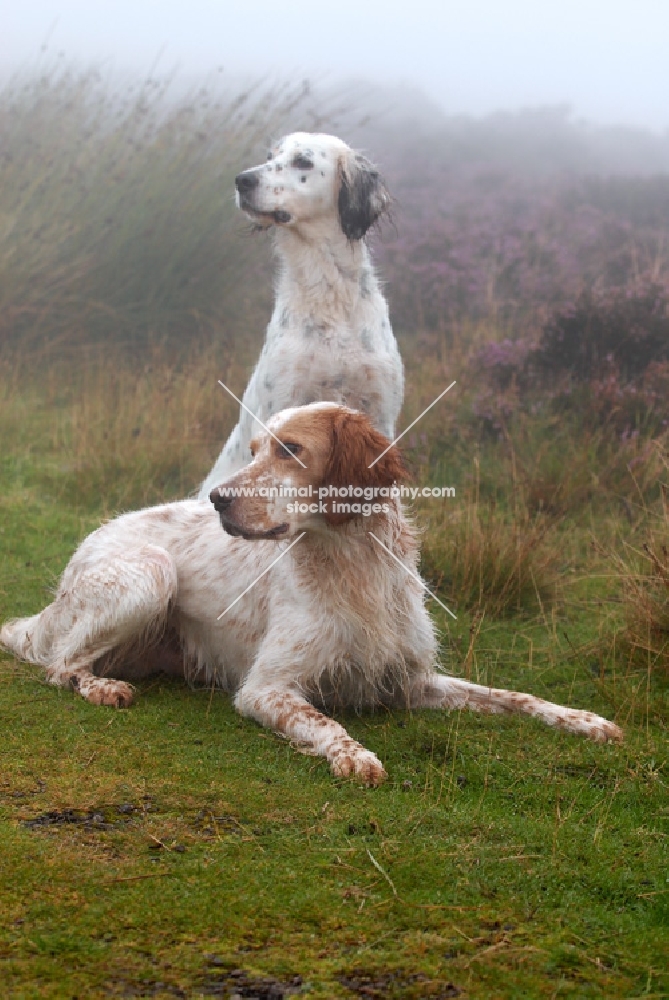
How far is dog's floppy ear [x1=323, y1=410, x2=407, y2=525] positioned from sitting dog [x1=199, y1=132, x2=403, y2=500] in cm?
140

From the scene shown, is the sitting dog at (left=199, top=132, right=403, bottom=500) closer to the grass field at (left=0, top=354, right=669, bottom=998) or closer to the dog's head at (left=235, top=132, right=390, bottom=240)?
the dog's head at (left=235, top=132, right=390, bottom=240)

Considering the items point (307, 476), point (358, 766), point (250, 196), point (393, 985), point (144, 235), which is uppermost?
point (250, 196)

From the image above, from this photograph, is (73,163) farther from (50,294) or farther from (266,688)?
(266,688)

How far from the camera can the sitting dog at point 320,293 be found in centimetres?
575

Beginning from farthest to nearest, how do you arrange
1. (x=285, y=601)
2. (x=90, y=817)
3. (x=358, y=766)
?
(x=285, y=601) → (x=358, y=766) → (x=90, y=817)

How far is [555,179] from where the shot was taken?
53.3 ft

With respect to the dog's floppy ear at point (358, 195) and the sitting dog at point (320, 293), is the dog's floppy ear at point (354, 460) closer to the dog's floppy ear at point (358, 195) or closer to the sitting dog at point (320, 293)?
the sitting dog at point (320, 293)

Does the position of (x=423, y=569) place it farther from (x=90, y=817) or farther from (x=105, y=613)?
(x=90, y=817)

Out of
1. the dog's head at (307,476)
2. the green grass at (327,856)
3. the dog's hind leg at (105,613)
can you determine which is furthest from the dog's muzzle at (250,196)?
the green grass at (327,856)

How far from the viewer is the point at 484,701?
4793 mm

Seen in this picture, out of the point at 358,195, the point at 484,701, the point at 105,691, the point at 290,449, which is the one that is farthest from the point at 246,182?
the point at 484,701

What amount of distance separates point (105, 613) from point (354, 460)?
4.30ft

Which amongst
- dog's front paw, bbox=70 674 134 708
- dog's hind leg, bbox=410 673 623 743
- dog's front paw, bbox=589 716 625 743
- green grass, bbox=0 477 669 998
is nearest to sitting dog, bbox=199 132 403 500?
dog's front paw, bbox=70 674 134 708

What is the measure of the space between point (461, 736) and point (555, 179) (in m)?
13.0
